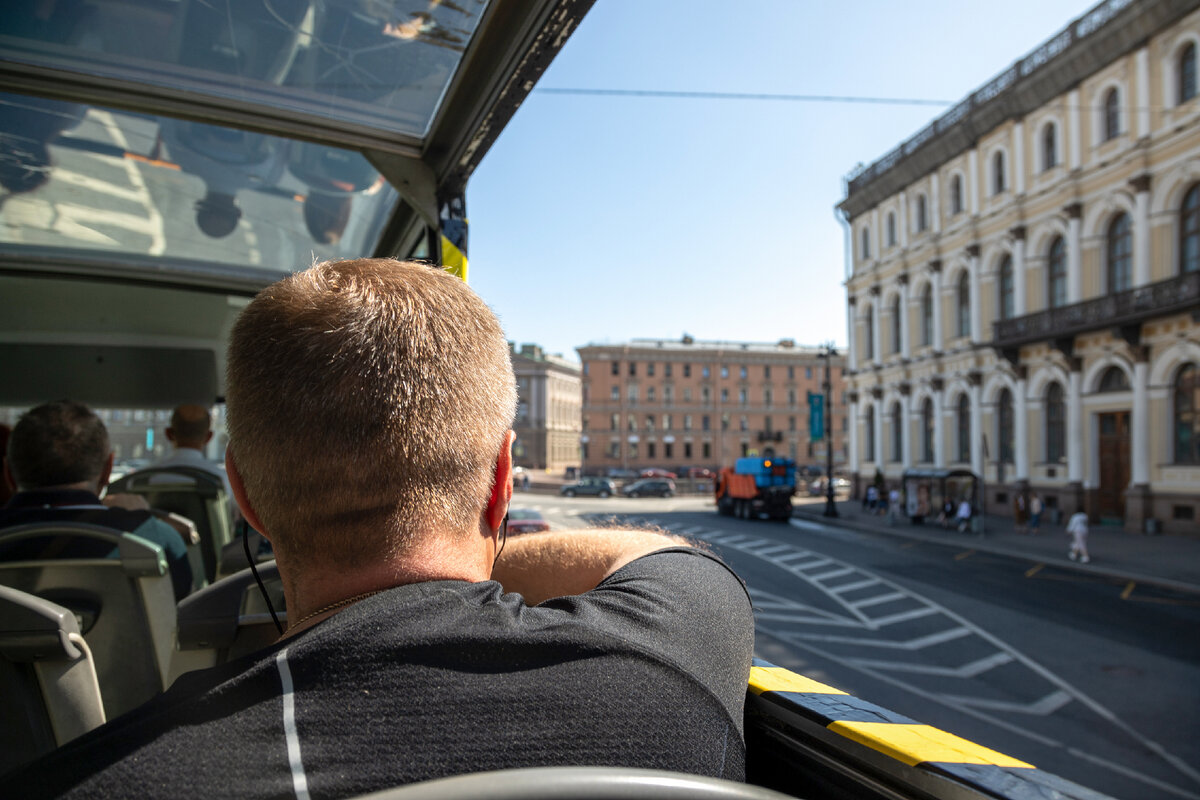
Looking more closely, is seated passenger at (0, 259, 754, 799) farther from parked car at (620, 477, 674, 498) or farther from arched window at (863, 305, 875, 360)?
parked car at (620, 477, 674, 498)

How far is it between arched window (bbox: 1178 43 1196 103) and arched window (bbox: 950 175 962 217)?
11.1 metres

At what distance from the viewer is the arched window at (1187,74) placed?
71.7 feet

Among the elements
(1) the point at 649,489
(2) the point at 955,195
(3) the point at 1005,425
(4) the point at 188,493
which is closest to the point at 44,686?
(4) the point at 188,493

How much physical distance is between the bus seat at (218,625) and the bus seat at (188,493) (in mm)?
3231

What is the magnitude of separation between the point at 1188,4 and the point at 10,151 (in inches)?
1145

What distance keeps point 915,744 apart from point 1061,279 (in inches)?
1256

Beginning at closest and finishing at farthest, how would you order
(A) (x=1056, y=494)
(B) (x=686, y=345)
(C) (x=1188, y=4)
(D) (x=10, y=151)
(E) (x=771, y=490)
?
(D) (x=10, y=151), (C) (x=1188, y=4), (A) (x=1056, y=494), (E) (x=771, y=490), (B) (x=686, y=345)

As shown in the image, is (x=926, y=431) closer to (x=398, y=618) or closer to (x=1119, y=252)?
(x=1119, y=252)

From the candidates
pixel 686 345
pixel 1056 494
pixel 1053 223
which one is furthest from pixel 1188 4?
pixel 686 345

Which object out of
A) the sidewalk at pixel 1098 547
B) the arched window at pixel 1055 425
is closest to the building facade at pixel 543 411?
the sidewalk at pixel 1098 547

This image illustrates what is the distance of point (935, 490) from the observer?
92.9 feet

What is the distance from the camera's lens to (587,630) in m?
1.06

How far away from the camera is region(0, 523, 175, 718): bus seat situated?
Answer: 2.38 m

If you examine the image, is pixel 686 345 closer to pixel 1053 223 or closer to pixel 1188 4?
pixel 1053 223
